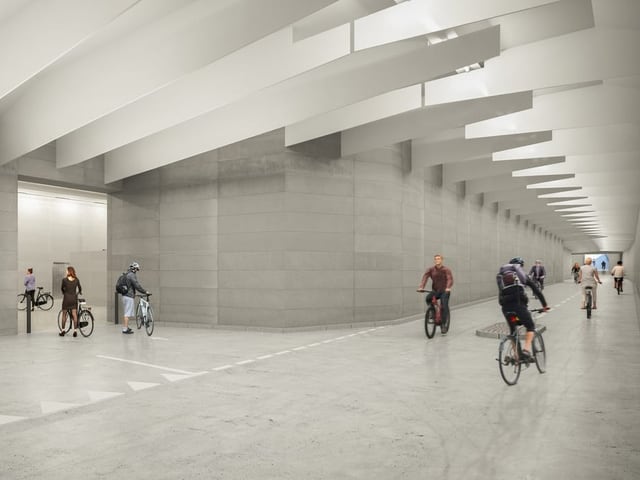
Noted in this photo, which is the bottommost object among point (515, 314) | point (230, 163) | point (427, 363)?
point (427, 363)

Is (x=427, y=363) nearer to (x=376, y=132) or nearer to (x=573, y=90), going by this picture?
(x=376, y=132)

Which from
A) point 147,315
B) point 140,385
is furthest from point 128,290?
point 140,385

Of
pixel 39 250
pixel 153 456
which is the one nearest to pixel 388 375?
pixel 153 456

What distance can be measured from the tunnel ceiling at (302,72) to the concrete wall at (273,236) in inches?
40.5

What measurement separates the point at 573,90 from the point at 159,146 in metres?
9.78

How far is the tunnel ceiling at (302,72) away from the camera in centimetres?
752

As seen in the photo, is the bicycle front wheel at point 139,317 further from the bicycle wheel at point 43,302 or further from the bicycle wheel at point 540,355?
the bicycle wheel at point 43,302

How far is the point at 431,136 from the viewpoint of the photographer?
15.7 meters

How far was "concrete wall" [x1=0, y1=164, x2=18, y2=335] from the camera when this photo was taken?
1255 centimetres

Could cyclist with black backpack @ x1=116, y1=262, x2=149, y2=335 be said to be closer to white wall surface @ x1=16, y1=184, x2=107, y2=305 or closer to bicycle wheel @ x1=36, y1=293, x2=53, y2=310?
bicycle wheel @ x1=36, y1=293, x2=53, y2=310

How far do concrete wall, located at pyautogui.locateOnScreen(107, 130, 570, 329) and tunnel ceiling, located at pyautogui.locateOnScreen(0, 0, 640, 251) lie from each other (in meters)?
1.03

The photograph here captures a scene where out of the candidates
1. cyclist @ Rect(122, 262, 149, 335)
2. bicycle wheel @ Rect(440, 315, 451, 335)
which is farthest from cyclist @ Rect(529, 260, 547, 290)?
cyclist @ Rect(122, 262, 149, 335)

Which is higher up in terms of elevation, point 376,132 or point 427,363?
point 376,132

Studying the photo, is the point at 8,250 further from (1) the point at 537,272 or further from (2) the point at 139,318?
(1) the point at 537,272
